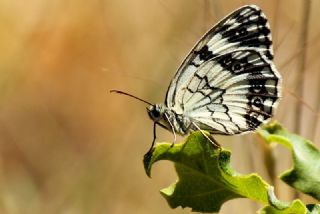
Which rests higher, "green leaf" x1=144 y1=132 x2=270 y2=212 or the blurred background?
"green leaf" x1=144 y1=132 x2=270 y2=212

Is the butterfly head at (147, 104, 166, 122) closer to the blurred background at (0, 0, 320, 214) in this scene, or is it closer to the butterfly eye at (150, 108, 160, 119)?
the butterfly eye at (150, 108, 160, 119)

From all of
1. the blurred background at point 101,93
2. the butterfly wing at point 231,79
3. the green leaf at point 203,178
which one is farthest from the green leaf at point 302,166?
the blurred background at point 101,93

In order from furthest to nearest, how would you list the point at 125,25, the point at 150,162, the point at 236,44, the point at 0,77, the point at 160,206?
the point at 125,25 < the point at 160,206 < the point at 0,77 < the point at 236,44 < the point at 150,162

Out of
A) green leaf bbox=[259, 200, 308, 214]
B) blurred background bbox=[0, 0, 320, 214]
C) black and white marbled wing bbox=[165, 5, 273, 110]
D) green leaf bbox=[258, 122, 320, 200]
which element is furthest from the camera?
blurred background bbox=[0, 0, 320, 214]

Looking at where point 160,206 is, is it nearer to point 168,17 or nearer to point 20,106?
point 168,17

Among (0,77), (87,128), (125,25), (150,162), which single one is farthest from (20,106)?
(150,162)

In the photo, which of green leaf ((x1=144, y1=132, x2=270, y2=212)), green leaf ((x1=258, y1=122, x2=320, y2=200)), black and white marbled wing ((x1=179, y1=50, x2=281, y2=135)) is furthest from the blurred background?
green leaf ((x1=144, y1=132, x2=270, y2=212))

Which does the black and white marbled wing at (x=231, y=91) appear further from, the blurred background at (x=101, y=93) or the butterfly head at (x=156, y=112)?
the blurred background at (x=101, y=93)
